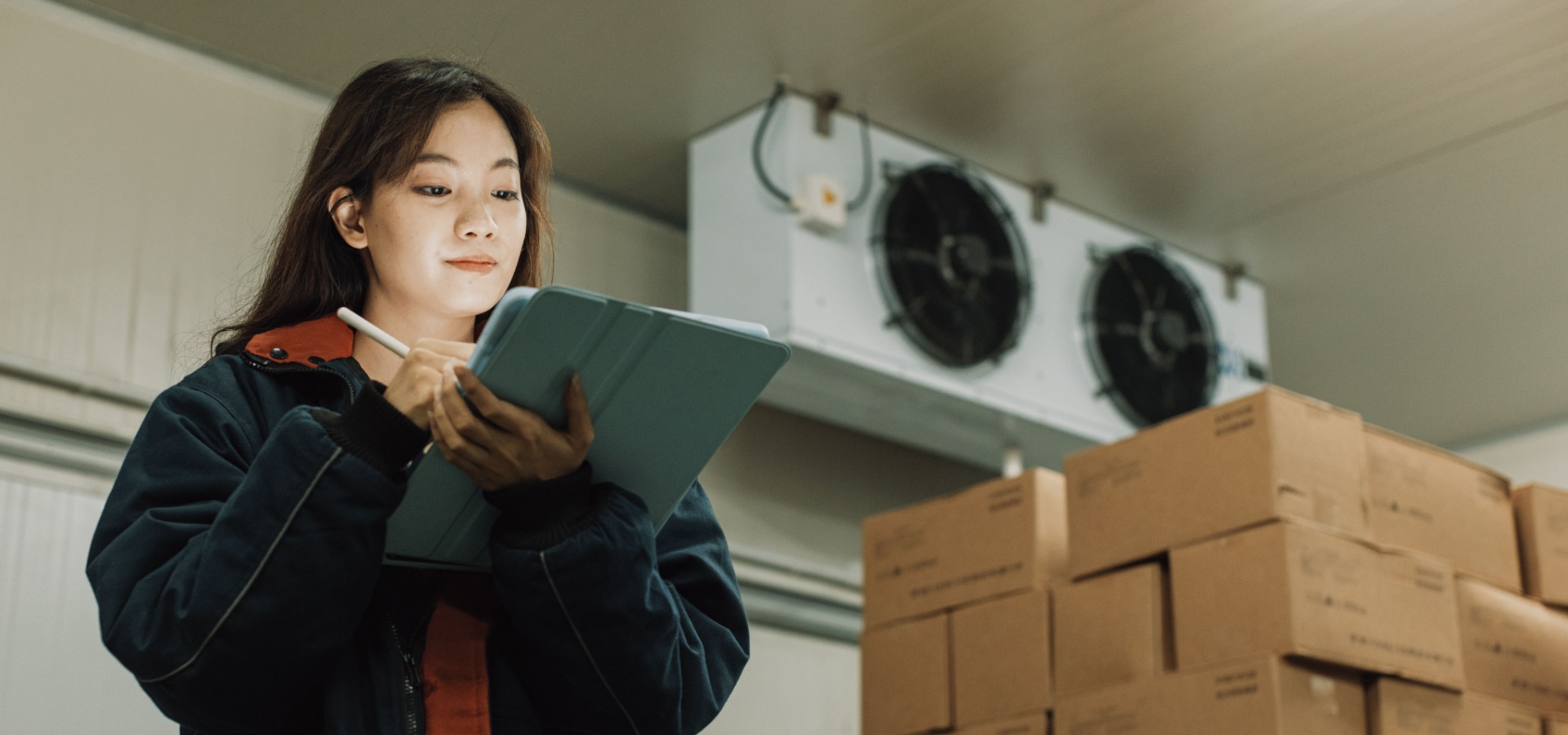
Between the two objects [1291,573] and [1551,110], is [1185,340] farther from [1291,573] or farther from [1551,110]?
[1291,573]

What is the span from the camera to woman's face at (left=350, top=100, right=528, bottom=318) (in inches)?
46.6

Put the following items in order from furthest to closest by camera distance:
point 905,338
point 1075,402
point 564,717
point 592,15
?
point 1075,402 < point 905,338 < point 592,15 < point 564,717

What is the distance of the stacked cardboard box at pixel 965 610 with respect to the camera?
264cm

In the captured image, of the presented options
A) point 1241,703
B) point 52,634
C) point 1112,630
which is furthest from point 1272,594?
point 52,634

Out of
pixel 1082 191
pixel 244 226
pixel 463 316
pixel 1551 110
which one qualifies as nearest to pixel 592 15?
pixel 244 226

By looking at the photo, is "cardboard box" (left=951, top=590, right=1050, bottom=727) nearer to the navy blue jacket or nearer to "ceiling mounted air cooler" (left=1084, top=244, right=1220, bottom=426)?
"ceiling mounted air cooler" (left=1084, top=244, right=1220, bottom=426)

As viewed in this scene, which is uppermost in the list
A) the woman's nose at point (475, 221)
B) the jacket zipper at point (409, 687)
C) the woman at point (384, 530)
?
the woman's nose at point (475, 221)

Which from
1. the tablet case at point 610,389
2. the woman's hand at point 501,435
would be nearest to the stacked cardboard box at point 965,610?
the tablet case at point 610,389

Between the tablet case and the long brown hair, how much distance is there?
26cm

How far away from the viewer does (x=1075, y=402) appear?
330 cm

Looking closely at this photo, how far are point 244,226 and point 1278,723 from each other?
1916 mm

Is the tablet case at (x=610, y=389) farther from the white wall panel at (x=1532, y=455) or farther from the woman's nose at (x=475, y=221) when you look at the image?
the white wall panel at (x=1532, y=455)

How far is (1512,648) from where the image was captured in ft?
8.46

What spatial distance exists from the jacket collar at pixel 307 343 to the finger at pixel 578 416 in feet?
Result: 0.81
